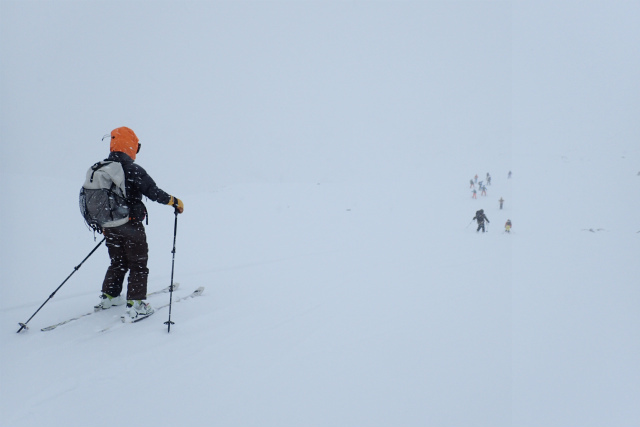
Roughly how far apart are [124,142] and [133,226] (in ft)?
3.73

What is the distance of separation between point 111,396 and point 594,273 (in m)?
10.0

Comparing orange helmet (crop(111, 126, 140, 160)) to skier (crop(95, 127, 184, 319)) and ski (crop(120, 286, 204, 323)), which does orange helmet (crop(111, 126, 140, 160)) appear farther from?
ski (crop(120, 286, 204, 323))

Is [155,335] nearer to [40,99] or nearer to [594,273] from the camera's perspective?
[594,273]

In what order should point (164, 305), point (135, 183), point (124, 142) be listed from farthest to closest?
point (164, 305) → point (124, 142) → point (135, 183)

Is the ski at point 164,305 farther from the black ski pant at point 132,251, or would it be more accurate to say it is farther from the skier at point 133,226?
Result: the black ski pant at point 132,251

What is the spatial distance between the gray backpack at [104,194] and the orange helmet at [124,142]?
278 millimetres

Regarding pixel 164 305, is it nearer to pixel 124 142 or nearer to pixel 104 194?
pixel 104 194

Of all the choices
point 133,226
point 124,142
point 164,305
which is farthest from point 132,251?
point 124,142

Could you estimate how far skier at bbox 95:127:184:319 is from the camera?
385 cm

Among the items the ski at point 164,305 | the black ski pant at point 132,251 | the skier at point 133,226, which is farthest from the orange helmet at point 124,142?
the ski at point 164,305

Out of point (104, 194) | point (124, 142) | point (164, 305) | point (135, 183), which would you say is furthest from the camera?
point (164, 305)

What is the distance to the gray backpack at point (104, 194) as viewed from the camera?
362 centimetres

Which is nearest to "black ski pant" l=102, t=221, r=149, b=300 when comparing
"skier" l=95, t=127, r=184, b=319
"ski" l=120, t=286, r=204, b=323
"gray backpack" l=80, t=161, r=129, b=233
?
"skier" l=95, t=127, r=184, b=319

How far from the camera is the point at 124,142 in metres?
3.98
